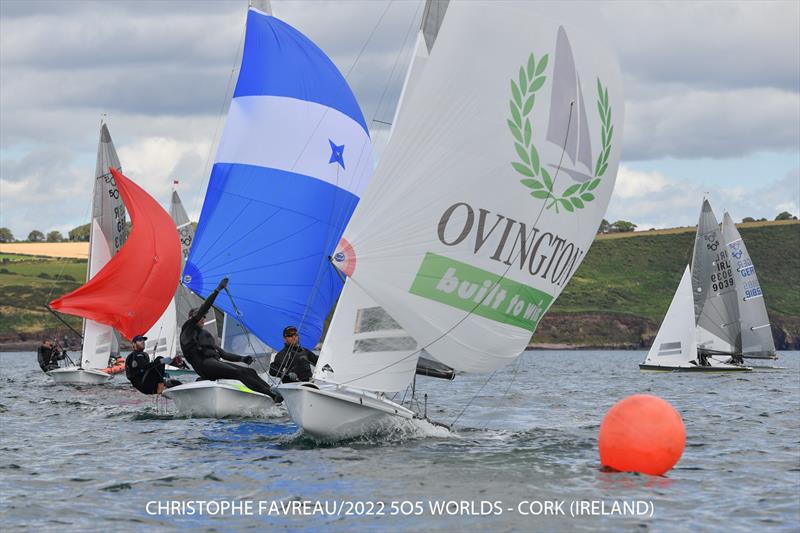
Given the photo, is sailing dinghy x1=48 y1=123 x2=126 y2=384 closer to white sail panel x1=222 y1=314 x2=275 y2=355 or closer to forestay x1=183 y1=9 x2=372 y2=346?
white sail panel x1=222 y1=314 x2=275 y2=355

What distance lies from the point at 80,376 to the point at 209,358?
1634 centimetres

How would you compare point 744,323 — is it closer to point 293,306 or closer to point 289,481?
point 293,306

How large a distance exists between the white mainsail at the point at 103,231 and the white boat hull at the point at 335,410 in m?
21.2

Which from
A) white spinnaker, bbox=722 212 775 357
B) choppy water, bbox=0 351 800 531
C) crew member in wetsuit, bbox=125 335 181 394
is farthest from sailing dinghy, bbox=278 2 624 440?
white spinnaker, bbox=722 212 775 357

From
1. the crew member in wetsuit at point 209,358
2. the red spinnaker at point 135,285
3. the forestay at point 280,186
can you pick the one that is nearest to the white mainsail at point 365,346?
the crew member in wetsuit at point 209,358

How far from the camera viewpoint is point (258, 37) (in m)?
26.4

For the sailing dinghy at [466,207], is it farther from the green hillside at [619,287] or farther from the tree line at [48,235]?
the tree line at [48,235]

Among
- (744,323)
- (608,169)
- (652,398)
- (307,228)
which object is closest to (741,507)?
(652,398)

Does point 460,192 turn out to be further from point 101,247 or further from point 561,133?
point 101,247

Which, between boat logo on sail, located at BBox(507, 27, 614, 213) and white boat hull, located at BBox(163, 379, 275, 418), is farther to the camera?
white boat hull, located at BBox(163, 379, 275, 418)

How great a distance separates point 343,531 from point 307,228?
13.1 meters

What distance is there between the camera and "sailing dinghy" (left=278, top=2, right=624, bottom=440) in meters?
16.1

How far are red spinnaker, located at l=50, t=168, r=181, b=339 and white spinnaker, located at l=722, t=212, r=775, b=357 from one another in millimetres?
29804

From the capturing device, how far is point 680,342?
156ft
